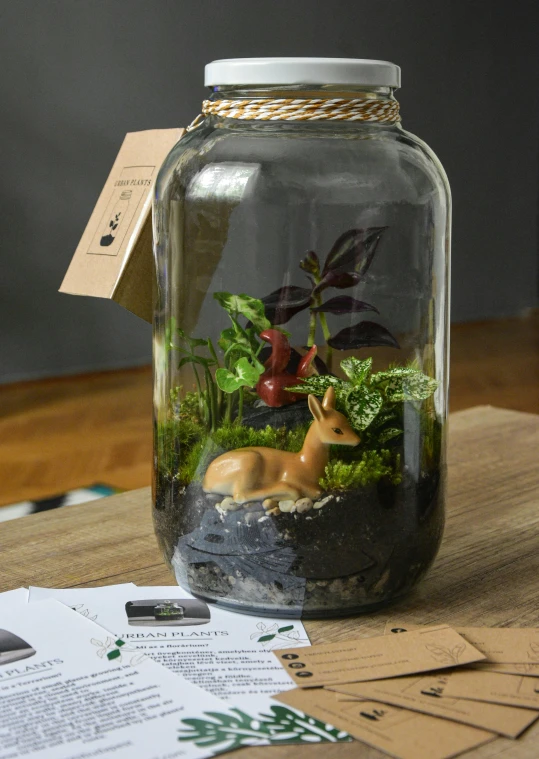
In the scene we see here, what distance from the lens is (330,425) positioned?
0.70 meters

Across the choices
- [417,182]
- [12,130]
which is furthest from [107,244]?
[12,130]

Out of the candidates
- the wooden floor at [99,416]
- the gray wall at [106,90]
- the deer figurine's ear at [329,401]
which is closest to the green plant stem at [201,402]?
the deer figurine's ear at [329,401]

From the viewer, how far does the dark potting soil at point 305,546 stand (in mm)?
714

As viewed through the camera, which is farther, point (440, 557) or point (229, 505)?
point (440, 557)

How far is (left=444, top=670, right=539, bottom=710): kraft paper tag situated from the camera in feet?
1.96

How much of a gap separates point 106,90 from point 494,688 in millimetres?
3285

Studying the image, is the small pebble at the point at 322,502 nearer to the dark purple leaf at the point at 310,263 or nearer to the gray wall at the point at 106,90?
the dark purple leaf at the point at 310,263

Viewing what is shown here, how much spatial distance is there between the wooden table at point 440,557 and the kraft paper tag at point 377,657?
1.3 inches

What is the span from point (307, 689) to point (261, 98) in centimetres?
43

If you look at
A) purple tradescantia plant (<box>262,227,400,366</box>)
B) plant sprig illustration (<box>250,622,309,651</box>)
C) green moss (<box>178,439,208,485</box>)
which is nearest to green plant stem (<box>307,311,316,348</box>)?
purple tradescantia plant (<box>262,227,400,366</box>)

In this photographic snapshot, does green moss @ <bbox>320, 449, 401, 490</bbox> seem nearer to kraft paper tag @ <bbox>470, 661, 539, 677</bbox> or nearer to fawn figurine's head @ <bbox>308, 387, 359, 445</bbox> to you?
fawn figurine's head @ <bbox>308, 387, 359, 445</bbox>

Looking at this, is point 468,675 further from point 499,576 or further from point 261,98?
point 261,98

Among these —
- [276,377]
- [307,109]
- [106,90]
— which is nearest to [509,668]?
[276,377]

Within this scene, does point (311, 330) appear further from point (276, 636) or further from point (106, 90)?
point (106, 90)
